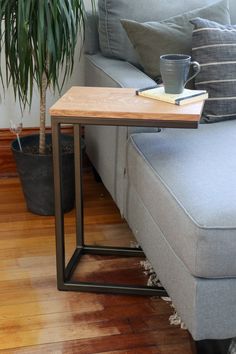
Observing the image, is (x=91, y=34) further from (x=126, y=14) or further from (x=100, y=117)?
(x=100, y=117)

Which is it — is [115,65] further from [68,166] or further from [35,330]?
[35,330]

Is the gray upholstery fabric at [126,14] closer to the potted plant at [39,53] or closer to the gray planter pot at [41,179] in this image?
the potted plant at [39,53]

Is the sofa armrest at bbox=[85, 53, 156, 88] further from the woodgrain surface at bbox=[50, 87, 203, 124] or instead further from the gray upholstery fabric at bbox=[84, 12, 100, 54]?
the woodgrain surface at bbox=[50, 87, 203, 124]

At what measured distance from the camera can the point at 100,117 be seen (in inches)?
56.9

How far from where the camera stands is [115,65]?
208cm

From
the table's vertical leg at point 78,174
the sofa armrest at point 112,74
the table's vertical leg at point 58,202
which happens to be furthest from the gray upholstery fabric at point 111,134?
the table's vertical leg at point 58,202

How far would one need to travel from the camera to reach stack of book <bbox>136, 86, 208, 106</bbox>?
1.48 meters

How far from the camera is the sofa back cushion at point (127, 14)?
213 centimetres

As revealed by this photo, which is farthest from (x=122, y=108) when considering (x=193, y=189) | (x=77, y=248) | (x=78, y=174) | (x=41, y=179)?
(x=41, y=179)

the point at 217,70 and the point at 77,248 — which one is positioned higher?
the point at 217,70

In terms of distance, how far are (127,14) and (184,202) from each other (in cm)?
110

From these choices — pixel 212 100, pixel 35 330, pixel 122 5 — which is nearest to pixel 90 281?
pixel 35 330

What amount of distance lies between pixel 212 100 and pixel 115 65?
1.43 feet

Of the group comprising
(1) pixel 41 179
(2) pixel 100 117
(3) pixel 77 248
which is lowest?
(3) pixel 77 248
